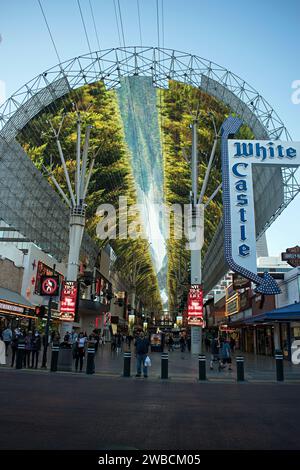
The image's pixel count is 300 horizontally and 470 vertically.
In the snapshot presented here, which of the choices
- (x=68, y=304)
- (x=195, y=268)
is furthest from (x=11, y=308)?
(x=195, y=268)

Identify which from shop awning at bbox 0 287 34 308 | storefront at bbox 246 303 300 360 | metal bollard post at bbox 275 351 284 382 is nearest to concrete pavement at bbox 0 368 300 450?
metal bollard post at bbox 275 351 284 382

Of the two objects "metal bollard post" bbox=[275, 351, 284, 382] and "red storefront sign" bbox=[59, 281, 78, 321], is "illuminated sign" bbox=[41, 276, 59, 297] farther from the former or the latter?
"red storefront sign" bbox=[59, 281, 78, 321]

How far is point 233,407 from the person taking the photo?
9.48m

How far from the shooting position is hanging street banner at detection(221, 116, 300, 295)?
75.4 feet

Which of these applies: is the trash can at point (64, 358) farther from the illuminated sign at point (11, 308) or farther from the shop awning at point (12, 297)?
the illuminated sign at point (11, 308)

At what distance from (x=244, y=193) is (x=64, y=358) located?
46.7 feet

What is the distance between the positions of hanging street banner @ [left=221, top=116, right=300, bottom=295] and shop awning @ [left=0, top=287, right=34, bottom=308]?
17.1m

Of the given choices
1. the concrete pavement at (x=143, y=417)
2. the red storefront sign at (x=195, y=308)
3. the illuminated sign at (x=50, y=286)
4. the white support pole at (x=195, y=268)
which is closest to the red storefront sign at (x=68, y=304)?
the red storefront sign at (x=195, y=308)

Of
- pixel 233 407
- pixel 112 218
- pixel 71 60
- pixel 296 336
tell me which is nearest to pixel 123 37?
pixel 71 60

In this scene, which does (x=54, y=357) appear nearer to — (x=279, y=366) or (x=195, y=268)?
(x=279, y=366)

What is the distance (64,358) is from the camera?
58.7 ft

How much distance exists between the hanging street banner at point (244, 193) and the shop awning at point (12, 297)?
1710 cm

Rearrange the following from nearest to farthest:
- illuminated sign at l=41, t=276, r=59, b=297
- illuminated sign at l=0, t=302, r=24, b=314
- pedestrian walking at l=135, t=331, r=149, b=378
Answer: pedestrian walking at l=135, t=331, r=149, b=378 → illuminated sign at l=41, t=276, r=59, b=297 → illuminated sign at l=0, t=302, r=24, b=314

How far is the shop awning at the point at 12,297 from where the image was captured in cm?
2989
